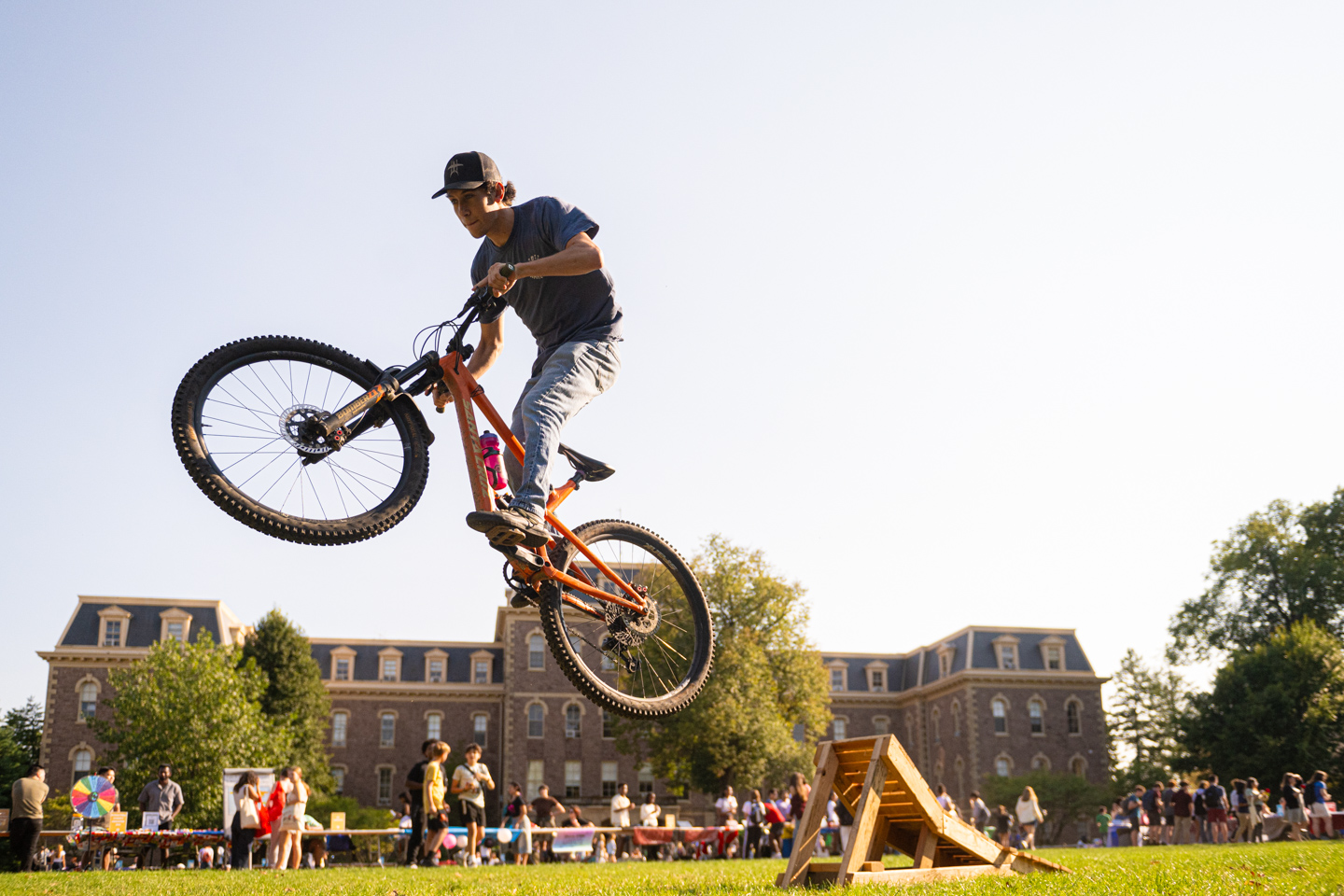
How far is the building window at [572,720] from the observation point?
62.5 metres

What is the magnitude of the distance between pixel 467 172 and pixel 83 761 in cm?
6257

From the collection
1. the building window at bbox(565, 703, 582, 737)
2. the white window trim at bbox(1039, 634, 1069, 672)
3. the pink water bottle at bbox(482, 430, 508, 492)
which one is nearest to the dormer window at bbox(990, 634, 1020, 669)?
the white window trim at bbox(1039, 634, 1069, 672)

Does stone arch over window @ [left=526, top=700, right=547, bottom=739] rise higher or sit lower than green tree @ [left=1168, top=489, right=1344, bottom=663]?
lower

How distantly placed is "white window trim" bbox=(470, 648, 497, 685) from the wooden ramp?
6021 cm

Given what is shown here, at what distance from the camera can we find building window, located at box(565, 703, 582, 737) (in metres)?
62.5

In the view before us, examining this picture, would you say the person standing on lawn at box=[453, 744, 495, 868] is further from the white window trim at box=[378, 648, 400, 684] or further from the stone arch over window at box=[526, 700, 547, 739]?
the white window trim at box=[378, 648, 400, 684]

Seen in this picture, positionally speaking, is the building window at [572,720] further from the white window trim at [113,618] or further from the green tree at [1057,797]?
the white window trim at [113,618]

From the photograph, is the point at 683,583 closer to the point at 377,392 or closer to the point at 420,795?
the point at 377,392

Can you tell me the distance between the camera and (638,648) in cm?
645

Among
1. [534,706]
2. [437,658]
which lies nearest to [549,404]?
[534,706]

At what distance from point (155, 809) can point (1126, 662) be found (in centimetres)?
7258

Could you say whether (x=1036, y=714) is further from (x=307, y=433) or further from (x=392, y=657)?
(x=307, y=433)

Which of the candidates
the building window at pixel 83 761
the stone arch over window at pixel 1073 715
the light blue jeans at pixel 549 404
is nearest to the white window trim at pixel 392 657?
the building window at pixel 83 761

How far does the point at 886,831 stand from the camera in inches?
344
